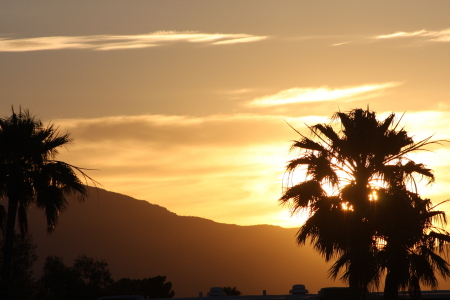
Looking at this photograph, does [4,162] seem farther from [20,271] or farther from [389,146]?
[20,271]

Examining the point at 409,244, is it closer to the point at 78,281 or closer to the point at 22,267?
the point at 22,267

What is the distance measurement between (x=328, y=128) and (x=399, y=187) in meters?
3.88

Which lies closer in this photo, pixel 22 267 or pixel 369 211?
pixel 369 211

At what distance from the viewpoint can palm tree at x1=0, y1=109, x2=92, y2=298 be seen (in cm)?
3053

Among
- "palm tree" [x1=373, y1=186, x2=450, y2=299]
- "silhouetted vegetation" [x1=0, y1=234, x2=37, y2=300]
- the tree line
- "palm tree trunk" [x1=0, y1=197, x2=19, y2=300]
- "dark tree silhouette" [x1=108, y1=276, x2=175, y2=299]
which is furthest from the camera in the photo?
"dark tree silhouette" [x1=108, y1=276, x2=175, y2=299]

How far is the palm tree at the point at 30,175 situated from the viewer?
1202 inches

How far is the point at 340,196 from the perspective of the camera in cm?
2966

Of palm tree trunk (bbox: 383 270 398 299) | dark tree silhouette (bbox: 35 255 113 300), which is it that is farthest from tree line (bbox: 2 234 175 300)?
palm tree trunk (bbox: 383 270 398 299)

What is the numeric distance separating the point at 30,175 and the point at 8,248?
9.47 feet

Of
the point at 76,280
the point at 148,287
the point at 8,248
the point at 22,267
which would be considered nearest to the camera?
the point at 8,248

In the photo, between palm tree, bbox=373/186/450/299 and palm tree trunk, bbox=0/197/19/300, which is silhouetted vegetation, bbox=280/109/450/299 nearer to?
palm tree, bbox=373/186/450/299

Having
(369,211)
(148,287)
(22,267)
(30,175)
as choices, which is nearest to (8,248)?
(30,175)

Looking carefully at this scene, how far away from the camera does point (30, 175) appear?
3080 cm

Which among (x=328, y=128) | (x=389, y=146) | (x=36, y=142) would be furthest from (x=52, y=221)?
(x=389, y=146)
